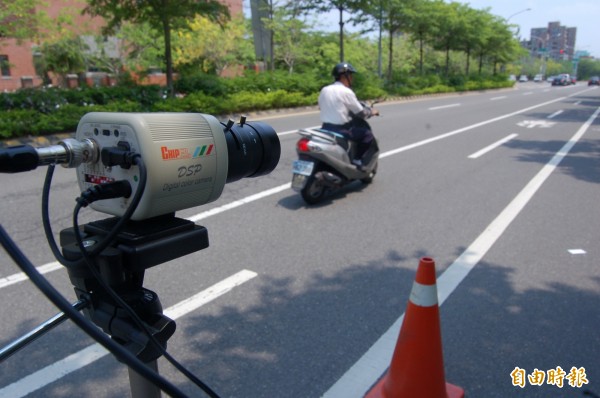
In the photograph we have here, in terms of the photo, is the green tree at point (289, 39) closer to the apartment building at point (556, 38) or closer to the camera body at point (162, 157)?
the camera body at point (162, 157)

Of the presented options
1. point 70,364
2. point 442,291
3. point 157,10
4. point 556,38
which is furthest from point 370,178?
point 556,38

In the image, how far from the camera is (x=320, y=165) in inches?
231

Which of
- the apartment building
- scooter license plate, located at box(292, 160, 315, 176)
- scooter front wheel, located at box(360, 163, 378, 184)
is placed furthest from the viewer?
the apartment building

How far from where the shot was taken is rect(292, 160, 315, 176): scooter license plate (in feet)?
18.7

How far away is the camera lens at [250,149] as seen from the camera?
1.48 m

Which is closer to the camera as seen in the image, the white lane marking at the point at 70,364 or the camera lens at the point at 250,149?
the camera lens at the point at 250,149

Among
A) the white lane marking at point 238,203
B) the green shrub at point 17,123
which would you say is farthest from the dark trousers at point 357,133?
the green shrub at point 17,123

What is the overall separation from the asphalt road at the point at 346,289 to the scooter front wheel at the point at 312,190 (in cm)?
→ 13

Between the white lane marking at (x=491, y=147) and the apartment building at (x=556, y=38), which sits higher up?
the apartment building at (x=556, y=38)

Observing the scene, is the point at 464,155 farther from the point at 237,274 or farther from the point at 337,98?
the point at 237,274

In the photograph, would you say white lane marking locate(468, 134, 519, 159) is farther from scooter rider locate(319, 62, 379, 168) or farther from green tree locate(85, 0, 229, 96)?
green tree locate(85, 0, 229, 96)

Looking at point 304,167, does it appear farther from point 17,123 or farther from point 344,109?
point 17,123

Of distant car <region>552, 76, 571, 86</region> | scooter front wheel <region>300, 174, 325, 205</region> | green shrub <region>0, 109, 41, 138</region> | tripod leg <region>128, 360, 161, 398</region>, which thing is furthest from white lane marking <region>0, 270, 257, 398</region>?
distant car <region>552, 76, 571, 86</region>

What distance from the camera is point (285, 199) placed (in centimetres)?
607
